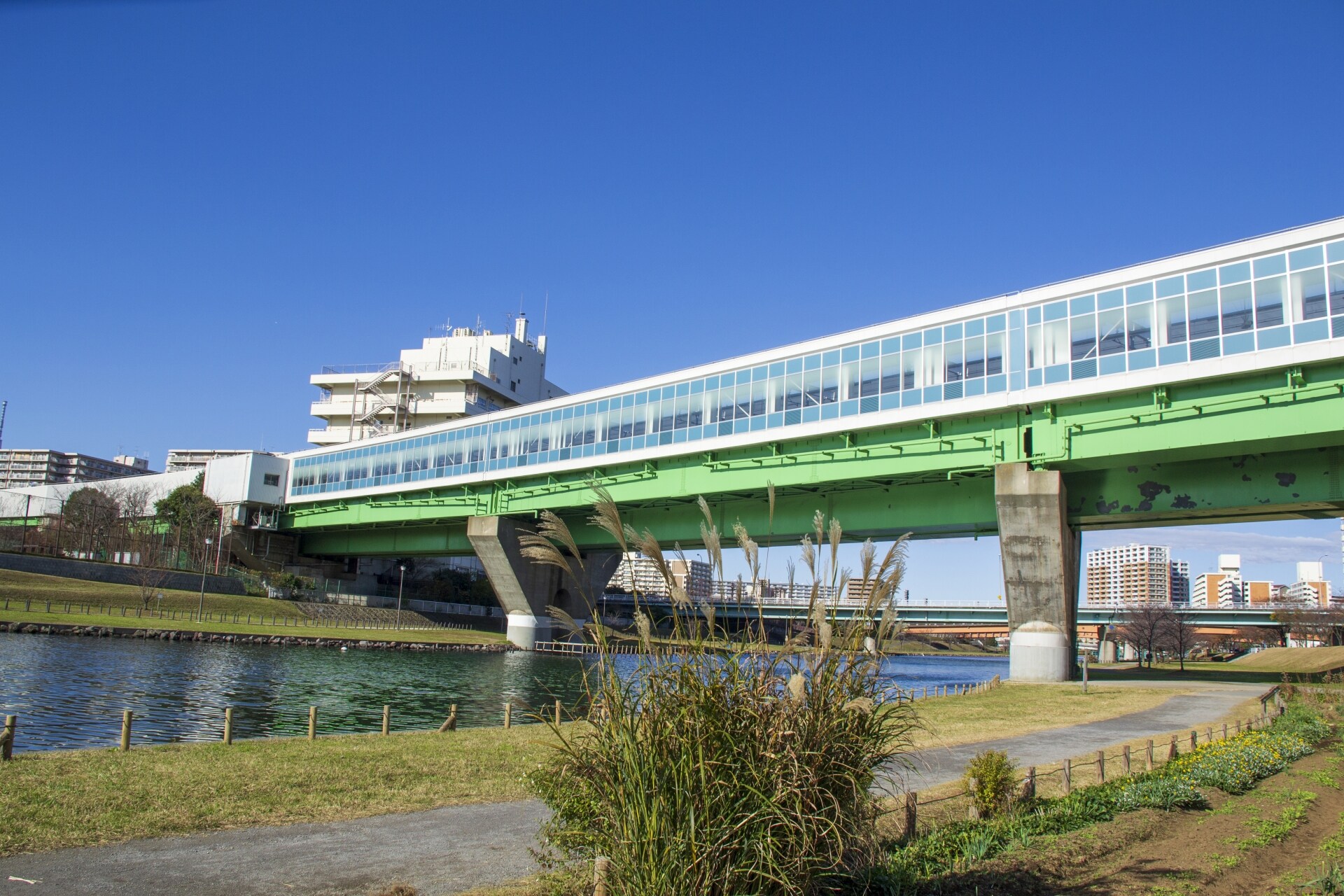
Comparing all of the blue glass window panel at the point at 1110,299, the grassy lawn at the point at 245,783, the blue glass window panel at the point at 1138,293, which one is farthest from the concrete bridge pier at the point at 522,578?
the grassy lawn at the point at 245,783

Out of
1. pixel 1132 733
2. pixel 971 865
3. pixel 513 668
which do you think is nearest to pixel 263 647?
pixel 513 668

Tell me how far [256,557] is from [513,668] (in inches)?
1760

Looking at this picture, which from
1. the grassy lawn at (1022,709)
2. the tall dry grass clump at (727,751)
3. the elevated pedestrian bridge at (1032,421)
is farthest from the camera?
the elevated pedestrian bridge at (1032,421)

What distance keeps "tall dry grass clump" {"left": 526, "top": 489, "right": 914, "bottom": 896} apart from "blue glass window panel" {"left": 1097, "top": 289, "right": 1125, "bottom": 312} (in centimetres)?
3312

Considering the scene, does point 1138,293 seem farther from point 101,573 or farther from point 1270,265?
point 101,573

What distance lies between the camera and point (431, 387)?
96.9m

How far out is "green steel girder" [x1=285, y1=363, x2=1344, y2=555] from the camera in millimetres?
33000

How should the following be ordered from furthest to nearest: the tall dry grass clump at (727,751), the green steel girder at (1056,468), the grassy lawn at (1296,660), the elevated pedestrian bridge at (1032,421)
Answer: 1. the grassy lawn at (1296,660)
2. the green steel girder at (1056,468)
3. the elevated pedestrian bridge at (1032,421)
4. the tall dry grass clump at (727,751)

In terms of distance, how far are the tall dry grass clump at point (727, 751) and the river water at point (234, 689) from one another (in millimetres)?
880

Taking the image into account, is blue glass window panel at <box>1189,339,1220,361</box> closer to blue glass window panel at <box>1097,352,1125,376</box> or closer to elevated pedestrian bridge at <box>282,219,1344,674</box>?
elevated pedestrian bridge at <box>282,219,1344,674</box>

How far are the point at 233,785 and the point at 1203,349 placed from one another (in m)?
33.3

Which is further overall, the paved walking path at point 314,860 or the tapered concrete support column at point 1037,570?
the tapered concrete support column at point 1037,570

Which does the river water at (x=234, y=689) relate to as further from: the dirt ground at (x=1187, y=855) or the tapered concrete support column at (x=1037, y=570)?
the tapered concrete support column at (x=1037, y=570)

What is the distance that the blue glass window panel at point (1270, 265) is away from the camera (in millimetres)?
32344
